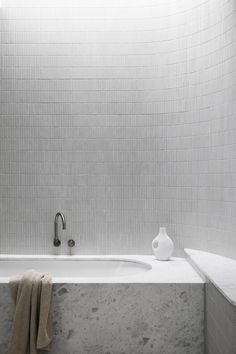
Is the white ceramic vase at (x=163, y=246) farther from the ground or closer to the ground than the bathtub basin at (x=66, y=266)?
farther from the ground

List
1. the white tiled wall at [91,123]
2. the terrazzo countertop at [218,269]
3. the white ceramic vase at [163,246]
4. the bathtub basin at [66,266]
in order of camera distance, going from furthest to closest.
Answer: the white tiled wall at [91,123] < the bathtub basin at [66,266] < the white ceramic vase at [163,246] < the terrazzo countertop at [218,269]

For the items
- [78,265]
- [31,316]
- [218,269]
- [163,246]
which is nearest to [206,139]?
[163,246]

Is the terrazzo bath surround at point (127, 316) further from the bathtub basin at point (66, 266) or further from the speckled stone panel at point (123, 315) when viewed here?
the bathtub basin at point (66, 266)

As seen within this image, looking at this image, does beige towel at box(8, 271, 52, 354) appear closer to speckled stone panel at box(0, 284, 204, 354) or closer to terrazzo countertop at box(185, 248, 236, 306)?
speckled stone panel at box(0, 284, 204, 354)

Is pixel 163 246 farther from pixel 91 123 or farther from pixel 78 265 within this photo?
pixel 91 123

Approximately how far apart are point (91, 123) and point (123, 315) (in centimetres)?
168

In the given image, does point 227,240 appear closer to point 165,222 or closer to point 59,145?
point 165,222

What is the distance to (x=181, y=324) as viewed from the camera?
126 inches

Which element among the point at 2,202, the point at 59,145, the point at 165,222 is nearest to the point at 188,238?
the point at 165,222

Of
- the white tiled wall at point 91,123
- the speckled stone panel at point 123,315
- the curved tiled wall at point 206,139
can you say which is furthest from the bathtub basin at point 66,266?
the speckled stone panel at point 123,315

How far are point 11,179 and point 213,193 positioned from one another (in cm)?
165

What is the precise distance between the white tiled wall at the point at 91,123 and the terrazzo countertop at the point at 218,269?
456 millimetres

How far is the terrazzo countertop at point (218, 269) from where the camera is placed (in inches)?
98.5

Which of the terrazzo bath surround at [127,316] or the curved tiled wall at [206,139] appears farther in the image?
the curved tiled wall at [206,139]
